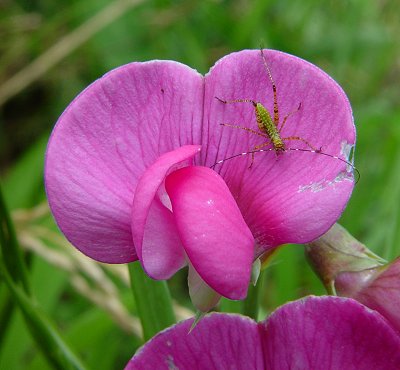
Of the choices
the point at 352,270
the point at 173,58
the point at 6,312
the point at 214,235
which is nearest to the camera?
the point at 214,235

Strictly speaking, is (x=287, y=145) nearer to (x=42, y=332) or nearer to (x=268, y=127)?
(x=268, y=127)

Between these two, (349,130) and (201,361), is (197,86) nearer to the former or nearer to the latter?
(349,130)

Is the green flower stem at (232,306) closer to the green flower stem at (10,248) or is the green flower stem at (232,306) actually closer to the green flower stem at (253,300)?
the green flower stem at (253,300)

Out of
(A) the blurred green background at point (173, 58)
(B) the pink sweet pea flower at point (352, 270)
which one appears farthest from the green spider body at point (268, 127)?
(A) the blurred green background at point (173, 58)

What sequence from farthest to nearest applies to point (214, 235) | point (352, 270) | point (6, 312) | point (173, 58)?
point (173, 58), point (6, 312), point (352, 270), point (214, 235)

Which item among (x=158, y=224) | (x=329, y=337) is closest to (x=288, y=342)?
(x=329, y=337)

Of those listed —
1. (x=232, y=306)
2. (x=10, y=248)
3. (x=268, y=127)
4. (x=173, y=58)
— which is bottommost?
(x=173, y=58)

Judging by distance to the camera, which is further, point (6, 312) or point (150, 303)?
point (6, 312)

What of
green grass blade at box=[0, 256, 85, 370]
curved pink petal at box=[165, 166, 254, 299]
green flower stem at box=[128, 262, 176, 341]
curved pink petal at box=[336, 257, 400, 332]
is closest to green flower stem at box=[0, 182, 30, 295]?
green grass blade at box=[0, 256, 85, 370]
